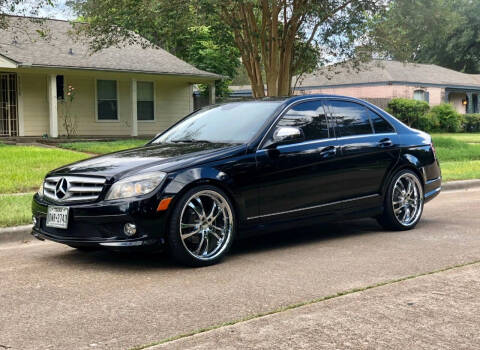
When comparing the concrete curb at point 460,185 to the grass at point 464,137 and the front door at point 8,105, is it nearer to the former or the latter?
the grass at point 464,137

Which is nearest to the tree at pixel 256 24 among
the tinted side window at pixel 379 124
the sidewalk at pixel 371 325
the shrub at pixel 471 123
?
the tinted side window at pixel 379 124

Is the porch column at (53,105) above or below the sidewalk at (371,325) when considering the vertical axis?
above

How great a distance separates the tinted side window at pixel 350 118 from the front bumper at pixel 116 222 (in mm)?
2578

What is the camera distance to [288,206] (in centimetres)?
664

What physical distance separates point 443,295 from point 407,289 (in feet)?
0.91

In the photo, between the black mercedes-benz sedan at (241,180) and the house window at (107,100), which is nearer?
the black mercedes-benz sedan at (241,180)

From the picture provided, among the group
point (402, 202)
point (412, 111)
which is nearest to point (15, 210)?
point (402, 202)

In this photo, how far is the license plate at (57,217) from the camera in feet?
19.4

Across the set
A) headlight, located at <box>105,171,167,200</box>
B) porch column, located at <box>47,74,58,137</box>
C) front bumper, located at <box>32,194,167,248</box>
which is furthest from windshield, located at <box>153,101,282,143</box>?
porch column, located at <box>47,74,58,137</box>

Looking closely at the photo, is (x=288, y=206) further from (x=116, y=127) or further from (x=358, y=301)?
(x=116, y=127)

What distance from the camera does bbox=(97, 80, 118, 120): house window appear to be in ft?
85.3

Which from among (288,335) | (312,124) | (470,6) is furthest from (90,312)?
(470,6)

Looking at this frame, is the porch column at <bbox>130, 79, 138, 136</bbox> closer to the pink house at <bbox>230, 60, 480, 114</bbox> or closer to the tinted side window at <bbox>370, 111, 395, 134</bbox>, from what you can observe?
the tinted side window at <bbox>370, 111, 395, 134</bbox>

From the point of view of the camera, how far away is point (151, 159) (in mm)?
6172
